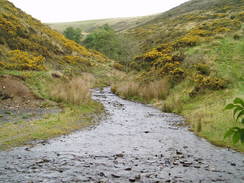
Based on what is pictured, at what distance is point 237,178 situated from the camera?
749cm

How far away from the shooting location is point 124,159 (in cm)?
904

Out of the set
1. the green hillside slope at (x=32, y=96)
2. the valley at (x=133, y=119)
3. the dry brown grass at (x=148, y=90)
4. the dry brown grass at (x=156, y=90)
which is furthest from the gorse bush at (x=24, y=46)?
the dry brown grass at (x=156, y=90)

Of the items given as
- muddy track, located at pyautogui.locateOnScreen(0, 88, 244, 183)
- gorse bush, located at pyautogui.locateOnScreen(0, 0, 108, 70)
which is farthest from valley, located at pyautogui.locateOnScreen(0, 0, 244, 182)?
gorse bush, located at pyautogui.locateOnScreen(0, 0, 108, 70)

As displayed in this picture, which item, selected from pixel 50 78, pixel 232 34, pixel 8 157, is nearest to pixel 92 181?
pixel 8 157

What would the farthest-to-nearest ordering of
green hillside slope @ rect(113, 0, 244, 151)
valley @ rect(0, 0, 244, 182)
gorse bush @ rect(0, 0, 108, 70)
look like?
gorse bush @ rect(0, 0, 108, 70), green hillside slope @ rect(113, 0, 244, 151), valley @ rect(0, 0, 244, 182)

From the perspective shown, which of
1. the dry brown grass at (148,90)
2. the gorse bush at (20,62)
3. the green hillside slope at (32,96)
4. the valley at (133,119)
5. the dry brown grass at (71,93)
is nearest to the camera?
the valley at (133,119)

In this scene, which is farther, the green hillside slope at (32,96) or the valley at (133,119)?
the green hillside slope at (32,96)

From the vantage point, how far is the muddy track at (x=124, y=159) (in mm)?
7422

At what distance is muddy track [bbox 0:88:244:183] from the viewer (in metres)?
7.42

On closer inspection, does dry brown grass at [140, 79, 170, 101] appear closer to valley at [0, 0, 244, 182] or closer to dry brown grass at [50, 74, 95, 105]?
valley at [0, 0, 244, 182]

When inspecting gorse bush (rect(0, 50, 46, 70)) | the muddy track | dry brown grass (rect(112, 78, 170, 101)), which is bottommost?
the muddy track

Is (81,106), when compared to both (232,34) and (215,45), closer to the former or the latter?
(215,45)

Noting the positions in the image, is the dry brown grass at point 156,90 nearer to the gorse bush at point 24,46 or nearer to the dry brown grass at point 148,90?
the dry brown grass at point 148,90

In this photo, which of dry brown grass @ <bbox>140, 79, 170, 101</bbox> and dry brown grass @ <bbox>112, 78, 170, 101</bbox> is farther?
dry brown grass @ <bbox>112, 78, 170, 101</bbox>
